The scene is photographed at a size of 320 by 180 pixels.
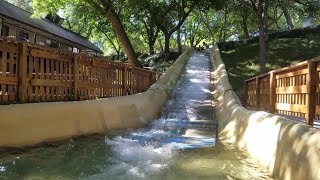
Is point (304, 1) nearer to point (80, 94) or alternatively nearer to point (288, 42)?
point (288, 42)

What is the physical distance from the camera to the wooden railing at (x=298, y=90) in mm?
5602

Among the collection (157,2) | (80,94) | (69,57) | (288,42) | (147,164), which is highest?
(157,2)

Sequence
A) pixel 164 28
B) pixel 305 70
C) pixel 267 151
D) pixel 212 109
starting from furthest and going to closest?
1. pixel 164 28
2. pixel 212 109
3. pixel 305 70
4. pixel 267 151

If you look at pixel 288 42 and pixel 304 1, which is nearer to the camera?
pixel 288 42

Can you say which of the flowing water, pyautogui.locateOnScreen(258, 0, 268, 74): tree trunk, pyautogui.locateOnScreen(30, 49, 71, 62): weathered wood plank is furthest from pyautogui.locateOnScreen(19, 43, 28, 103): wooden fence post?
pyautogui.locateOnScreen(258, 0, 268, 74): tree trunk

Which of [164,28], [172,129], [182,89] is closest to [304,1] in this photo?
[164,28]

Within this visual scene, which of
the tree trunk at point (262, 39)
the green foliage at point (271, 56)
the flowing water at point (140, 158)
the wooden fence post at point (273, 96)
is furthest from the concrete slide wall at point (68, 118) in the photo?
the tree trunk at point (262, 39)

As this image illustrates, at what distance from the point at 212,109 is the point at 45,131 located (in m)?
6.58

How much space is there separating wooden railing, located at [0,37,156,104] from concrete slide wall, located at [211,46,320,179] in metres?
3.83

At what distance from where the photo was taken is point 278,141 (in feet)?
15.6

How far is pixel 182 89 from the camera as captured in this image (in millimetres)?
15188

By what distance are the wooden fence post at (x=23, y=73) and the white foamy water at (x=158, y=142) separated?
199cm

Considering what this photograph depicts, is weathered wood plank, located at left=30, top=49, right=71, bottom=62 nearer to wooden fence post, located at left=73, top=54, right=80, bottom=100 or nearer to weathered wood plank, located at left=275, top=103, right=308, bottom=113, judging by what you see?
wooden fence post, located at left=73, top=54, right=80, bottom=100

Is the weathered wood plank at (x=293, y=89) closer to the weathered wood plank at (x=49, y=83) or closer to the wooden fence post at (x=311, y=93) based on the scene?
the wooden fence post at (x=311, y=93)
